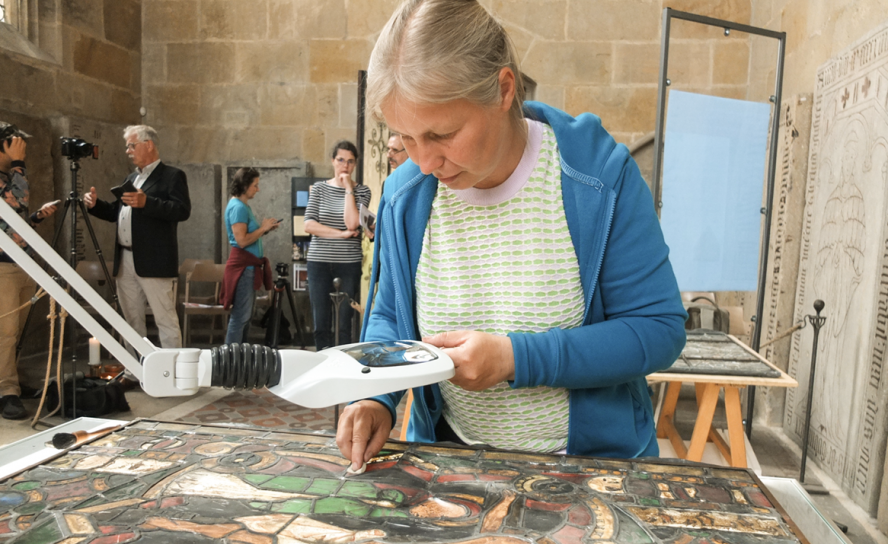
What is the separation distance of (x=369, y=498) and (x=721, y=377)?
2.05 meters

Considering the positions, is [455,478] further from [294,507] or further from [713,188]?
[713,188]

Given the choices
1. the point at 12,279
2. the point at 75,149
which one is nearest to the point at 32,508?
the point at 75,149

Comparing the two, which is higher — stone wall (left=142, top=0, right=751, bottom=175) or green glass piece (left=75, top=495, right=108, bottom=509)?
stone wall (left=142, top=0, right=751, bottom=175)

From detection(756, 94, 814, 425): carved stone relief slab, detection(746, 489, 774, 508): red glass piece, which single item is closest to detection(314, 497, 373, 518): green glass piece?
detection(746, 489, 774, 508): red glass piece

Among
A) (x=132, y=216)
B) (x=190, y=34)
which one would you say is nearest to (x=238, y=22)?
(x=190, y=34)

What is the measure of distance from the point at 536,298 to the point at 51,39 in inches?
256

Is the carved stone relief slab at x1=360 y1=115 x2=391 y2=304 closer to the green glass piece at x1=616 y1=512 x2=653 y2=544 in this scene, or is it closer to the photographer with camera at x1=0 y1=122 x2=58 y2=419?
the photographer with camera at x1=0 y1=122 x2=58 y2=419

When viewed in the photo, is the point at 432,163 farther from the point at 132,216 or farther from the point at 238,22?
the point at 238,22

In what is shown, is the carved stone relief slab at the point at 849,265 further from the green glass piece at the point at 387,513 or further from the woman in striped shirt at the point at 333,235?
the woman in striped shirt at the point at 333,235

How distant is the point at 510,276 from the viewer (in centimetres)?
125

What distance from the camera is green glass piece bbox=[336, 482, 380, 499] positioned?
3.43 ft

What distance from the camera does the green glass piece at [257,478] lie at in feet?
3.56

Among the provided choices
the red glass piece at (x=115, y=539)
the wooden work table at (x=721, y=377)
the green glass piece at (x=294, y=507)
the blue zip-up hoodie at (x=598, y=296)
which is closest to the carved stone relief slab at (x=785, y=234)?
the wooden work table at (x=721, y=377)

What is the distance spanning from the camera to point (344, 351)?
956mm
